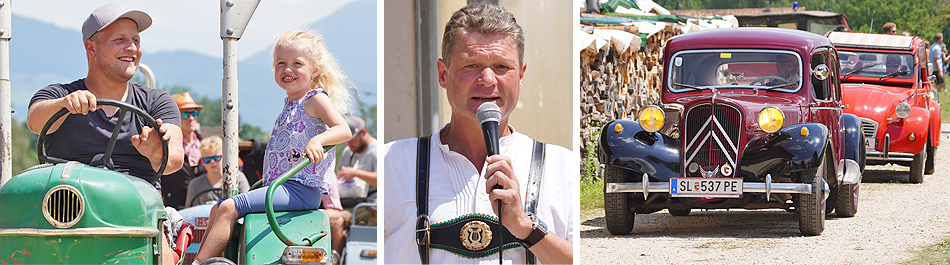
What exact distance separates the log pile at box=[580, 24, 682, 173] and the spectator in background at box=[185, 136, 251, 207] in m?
4.92

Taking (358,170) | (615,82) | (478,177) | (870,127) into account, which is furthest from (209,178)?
(870,127)

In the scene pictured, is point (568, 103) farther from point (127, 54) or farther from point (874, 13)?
point (874, 13)

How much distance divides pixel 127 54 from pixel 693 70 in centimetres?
524

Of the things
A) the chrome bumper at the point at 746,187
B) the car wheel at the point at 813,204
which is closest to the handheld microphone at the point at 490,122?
the chrome bumper at the point at 746,187

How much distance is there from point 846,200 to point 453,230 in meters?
6.85

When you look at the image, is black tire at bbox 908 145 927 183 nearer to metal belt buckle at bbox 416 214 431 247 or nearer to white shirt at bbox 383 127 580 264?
white shirt at bbox 383 127 580 264

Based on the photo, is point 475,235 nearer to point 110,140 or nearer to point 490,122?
point 490,122

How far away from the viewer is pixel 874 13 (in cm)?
4631

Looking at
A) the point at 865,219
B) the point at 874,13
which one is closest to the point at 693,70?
the point at 865,219

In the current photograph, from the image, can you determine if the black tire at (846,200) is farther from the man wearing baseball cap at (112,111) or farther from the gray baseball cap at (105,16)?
the gray baseball cap at (105,16)

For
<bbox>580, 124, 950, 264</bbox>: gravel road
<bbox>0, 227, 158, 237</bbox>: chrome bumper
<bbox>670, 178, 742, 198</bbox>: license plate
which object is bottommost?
<bbox>580, 124, 950, 264</bbox>: gravel road

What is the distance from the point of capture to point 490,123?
1630mm

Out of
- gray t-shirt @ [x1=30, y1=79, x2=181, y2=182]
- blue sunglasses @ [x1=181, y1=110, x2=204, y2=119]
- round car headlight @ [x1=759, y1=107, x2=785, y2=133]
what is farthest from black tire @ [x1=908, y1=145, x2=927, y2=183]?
gray t-shirt @ [x1=30, y1=79, x2=181, y2=182]

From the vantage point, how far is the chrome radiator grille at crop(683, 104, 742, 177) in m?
6.53
